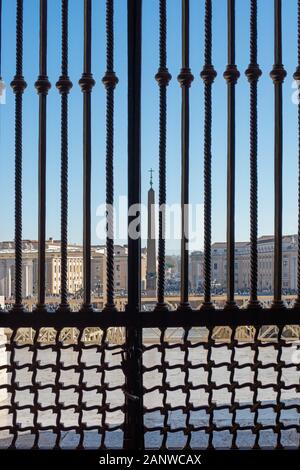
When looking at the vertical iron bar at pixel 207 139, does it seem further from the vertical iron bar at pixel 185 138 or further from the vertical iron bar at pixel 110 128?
the vertical iron bar at pixel 110 128

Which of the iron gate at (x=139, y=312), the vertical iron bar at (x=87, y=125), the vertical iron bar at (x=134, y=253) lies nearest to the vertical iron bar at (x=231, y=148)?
the iron gate at (x=139, y=312)

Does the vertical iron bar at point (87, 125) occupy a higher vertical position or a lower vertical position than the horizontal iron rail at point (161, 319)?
higher

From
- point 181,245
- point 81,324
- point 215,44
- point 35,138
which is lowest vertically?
point 81,324

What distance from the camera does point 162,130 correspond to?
4.68ft

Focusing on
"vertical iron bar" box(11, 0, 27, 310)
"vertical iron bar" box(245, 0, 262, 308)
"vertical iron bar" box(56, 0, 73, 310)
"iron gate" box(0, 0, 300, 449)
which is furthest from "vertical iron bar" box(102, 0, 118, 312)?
"vertical iron bar" box(245, 0, 262, 308)

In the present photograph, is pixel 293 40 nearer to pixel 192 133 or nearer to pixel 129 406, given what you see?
pixel 192 133

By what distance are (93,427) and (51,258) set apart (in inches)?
39.3

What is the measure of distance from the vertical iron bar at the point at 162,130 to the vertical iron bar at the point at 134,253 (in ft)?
0.19

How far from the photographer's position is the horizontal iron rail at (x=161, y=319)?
1371 mm

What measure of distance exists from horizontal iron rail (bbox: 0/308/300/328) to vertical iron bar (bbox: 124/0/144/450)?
0.11 ft

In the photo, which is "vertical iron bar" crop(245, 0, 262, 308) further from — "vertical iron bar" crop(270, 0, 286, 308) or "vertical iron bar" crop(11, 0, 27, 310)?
"vertical iron bar" crop(11, 0, 27, 310)

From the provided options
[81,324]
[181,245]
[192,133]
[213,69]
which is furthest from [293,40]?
[81,324]

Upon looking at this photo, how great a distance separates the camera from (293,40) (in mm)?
1630
